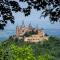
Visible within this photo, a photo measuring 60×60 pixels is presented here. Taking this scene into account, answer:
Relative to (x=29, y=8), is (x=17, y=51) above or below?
below

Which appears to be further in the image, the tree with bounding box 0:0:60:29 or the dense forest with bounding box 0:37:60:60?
the dense forest with bounding box 0:37:60:60

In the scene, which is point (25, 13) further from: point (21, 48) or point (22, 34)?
point (22, 34)

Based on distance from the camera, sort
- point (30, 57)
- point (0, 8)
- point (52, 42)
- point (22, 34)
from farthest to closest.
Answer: point (52, 42)
point (22, 34)
point (30, 57)
point (0, 8)

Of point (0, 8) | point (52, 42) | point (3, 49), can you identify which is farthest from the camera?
point (52, 42)

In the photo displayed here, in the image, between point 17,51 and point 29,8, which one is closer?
point 29,8

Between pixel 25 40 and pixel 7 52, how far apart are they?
3.81 metres

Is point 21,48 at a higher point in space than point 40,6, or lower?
lower

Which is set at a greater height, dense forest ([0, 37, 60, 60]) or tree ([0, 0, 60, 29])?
tree ([0, 0, 60, 29])

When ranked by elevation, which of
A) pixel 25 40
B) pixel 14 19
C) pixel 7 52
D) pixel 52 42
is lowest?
pixel 52 42

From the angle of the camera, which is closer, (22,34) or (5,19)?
(5,19)

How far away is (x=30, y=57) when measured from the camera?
10.1 m

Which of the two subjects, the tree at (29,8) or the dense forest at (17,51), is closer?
the tree at (29,8)

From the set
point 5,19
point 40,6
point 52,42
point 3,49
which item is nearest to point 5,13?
point 5,19

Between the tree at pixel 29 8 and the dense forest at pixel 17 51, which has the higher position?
the tree at pixel 29 8
